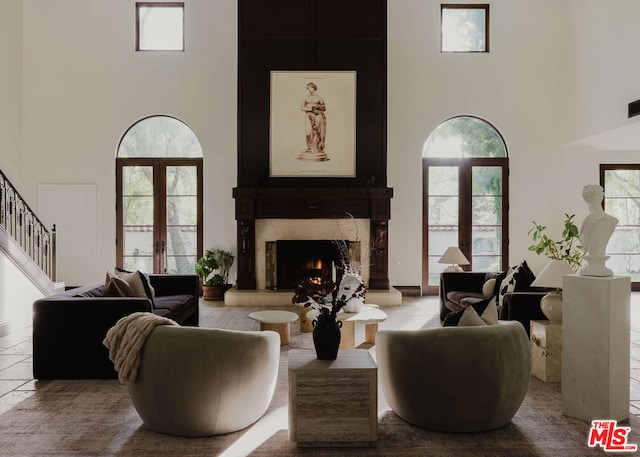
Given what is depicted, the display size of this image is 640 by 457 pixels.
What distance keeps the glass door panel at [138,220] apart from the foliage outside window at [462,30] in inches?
231

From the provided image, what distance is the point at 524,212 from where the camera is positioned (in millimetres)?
8922

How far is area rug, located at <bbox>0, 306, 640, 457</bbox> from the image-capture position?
291 cm

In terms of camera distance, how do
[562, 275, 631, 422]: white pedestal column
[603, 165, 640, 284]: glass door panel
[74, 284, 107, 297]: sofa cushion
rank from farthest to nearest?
[603, 165, 640, 284]: glass door panel < [74, 284, 107, 297]: sofa cushion < [562, 275, 631, 422]: white pedestal column

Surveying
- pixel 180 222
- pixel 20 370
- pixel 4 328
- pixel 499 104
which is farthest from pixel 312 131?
pixel 20 370

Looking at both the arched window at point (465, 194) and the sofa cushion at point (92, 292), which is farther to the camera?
the arched window at point (465, 194)

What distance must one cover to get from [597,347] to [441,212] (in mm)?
5838

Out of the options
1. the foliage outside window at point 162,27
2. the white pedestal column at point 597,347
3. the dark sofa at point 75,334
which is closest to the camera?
the white pedestal column at point 597,347

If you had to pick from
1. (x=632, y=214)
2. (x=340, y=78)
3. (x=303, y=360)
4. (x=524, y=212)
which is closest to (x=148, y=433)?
(x=303, y=360)

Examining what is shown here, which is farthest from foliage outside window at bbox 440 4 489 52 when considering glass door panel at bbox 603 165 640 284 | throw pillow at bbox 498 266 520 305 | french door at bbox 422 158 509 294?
throw pillow at bbox 498 266 520 305

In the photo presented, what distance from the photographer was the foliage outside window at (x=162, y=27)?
349 inches

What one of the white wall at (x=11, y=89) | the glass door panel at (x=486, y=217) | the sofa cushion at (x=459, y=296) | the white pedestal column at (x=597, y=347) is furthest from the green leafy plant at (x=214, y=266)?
the white pedestal column at (x=597, y=347)

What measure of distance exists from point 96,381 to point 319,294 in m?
2.28

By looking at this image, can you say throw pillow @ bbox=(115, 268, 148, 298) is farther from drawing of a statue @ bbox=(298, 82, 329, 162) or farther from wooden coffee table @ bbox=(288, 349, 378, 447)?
drawing of a statue @ bbox=(298, 82, 329, 162)

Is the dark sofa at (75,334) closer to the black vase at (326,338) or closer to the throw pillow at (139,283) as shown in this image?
the throw pillow at (139,283)
